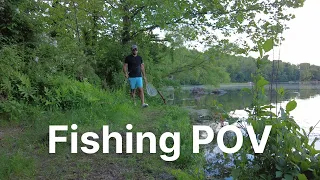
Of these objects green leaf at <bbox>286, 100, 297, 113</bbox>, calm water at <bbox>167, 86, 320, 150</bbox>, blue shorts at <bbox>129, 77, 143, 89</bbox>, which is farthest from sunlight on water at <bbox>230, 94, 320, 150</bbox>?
blue shorts at <bbox>129, 77, 143, 89</bbox>

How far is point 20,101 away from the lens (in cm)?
600

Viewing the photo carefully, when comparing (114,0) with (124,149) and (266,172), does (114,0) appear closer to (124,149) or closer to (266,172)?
(124,149)

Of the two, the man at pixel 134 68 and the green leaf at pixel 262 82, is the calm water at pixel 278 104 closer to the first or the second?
the green leaf at pixel 262 82

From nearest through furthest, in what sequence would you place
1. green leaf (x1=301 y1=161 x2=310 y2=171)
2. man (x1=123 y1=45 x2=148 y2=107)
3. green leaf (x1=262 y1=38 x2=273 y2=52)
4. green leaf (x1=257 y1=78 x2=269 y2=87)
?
green leaf (x1=301 y1=161 x2=310 y2=171) → green leaf (x1=262 y1=38 x2=273 y2=52) → green leaf (x1=257 y1=78 x2=269 y2=87) → man (x1=123 y1=45 x2=148 y2=107)

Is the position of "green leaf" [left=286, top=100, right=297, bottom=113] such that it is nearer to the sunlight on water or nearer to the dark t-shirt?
the sunlight on water

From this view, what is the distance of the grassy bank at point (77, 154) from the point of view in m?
3.25

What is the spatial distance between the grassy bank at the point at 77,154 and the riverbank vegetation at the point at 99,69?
0.5 inches

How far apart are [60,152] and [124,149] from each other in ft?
2.98

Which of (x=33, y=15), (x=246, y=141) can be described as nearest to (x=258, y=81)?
(x=246, y=141)

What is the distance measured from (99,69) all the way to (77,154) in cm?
792

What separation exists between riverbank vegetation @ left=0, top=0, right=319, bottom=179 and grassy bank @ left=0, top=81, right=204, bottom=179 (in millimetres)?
14

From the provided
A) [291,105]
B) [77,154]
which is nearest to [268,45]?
[291,105]

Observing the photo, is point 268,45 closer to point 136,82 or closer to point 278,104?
point 278,104

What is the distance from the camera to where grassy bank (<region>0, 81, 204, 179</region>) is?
3.25 metres
